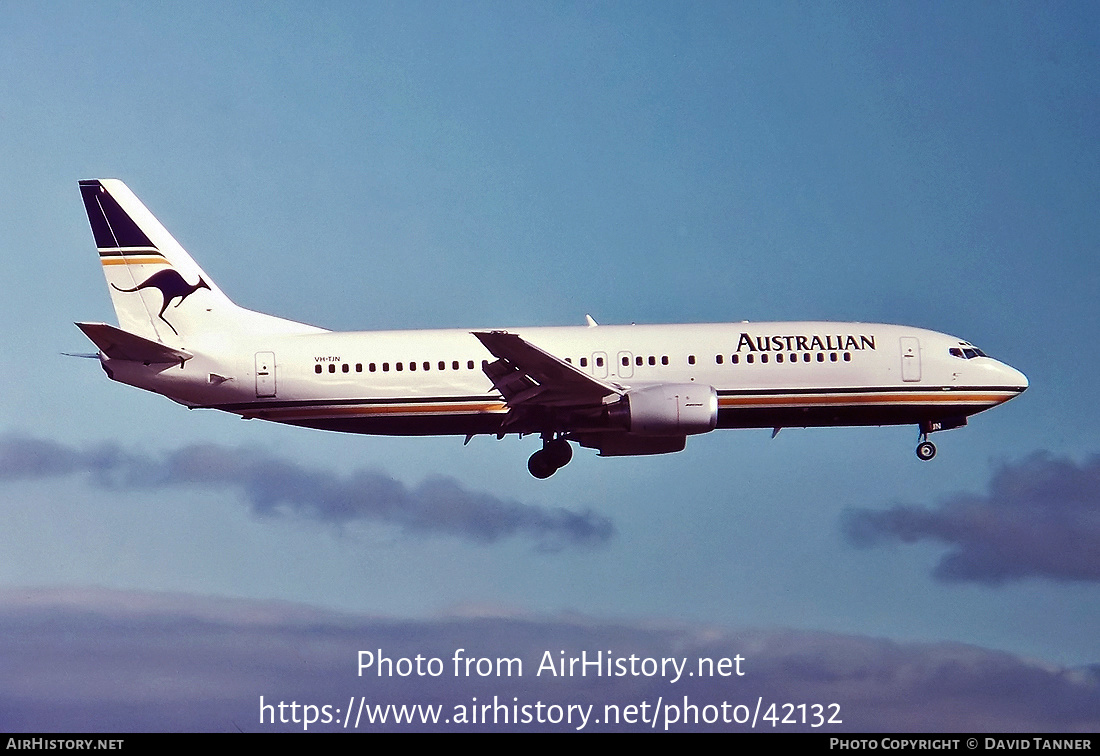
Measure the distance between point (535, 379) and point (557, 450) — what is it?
12.1 ft

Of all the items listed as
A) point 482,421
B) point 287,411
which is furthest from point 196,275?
Result: point 482,421

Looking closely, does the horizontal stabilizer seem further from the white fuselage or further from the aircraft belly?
the aircraft belly

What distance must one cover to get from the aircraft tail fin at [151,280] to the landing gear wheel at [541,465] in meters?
8.15

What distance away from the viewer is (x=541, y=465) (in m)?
48.1

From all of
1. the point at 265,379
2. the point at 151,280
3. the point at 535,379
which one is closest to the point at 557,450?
the point at 535,379

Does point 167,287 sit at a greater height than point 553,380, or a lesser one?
greater

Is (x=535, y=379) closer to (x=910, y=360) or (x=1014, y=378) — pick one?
(x=910, y=360)

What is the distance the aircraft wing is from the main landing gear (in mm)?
2462

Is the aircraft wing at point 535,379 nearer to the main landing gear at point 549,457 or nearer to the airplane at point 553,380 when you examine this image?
the airplane at point 553,380

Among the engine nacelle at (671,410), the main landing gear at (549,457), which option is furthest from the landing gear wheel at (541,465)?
the engine nacelle at (671,410)

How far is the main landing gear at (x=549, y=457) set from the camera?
158 ft

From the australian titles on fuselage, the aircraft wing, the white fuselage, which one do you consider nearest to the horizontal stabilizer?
the white fuselage

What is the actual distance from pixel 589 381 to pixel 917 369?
417 inches
